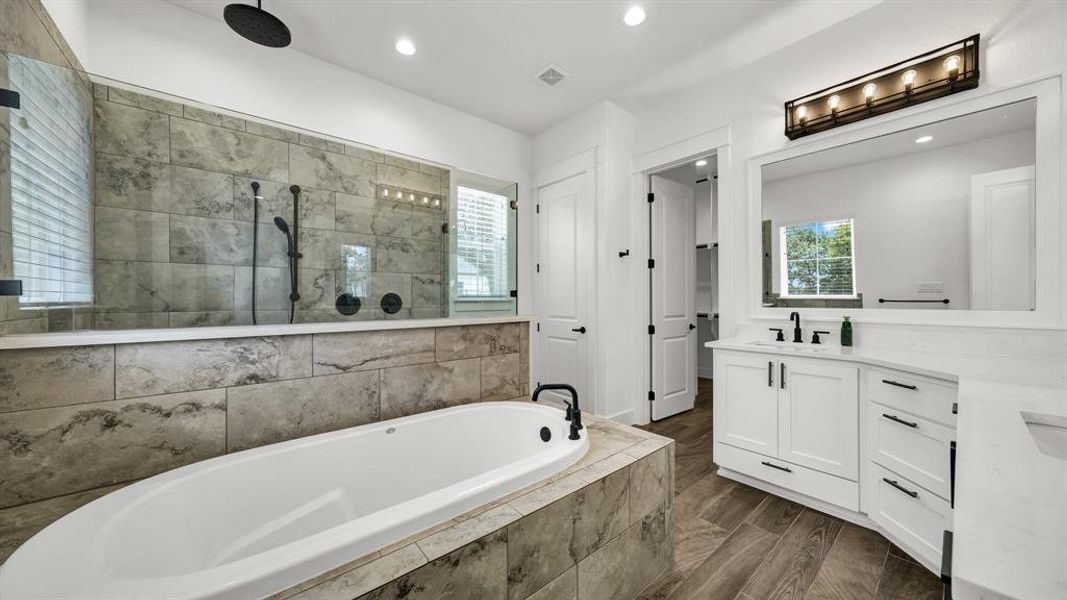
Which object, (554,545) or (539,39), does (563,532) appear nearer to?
(554,545)

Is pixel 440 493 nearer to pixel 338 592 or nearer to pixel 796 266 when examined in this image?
pixel 338 592

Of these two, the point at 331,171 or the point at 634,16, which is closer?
the point at 634,16

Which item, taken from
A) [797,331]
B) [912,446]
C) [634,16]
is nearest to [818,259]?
[797,331]

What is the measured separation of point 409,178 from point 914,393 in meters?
3.11

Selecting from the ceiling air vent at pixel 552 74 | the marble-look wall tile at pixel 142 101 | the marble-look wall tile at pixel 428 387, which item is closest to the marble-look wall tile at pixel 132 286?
the marble-look wall tile at pixel 142 101

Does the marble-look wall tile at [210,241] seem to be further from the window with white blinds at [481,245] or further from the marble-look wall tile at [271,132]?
the window with white blinds at [481,245]

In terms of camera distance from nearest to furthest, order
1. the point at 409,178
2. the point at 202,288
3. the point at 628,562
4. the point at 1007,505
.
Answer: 1. the point at 1007,505
2. the point at 628,562
3. the point at 202,288
4. the point at 409,178

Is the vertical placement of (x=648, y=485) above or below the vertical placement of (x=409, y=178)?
below

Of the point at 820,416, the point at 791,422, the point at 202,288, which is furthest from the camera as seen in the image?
the point at 202,288

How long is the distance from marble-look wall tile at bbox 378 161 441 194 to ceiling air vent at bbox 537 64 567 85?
114 centimetres

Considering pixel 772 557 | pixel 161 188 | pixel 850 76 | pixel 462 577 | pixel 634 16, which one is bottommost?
pixel 772 557

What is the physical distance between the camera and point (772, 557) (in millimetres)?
1690

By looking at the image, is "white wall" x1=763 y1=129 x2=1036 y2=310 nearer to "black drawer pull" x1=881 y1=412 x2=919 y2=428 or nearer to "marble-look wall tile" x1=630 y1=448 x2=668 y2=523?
"black drawer pull" x1=881 y1=412 x2=919 y2=428

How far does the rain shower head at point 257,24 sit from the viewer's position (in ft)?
6.54
